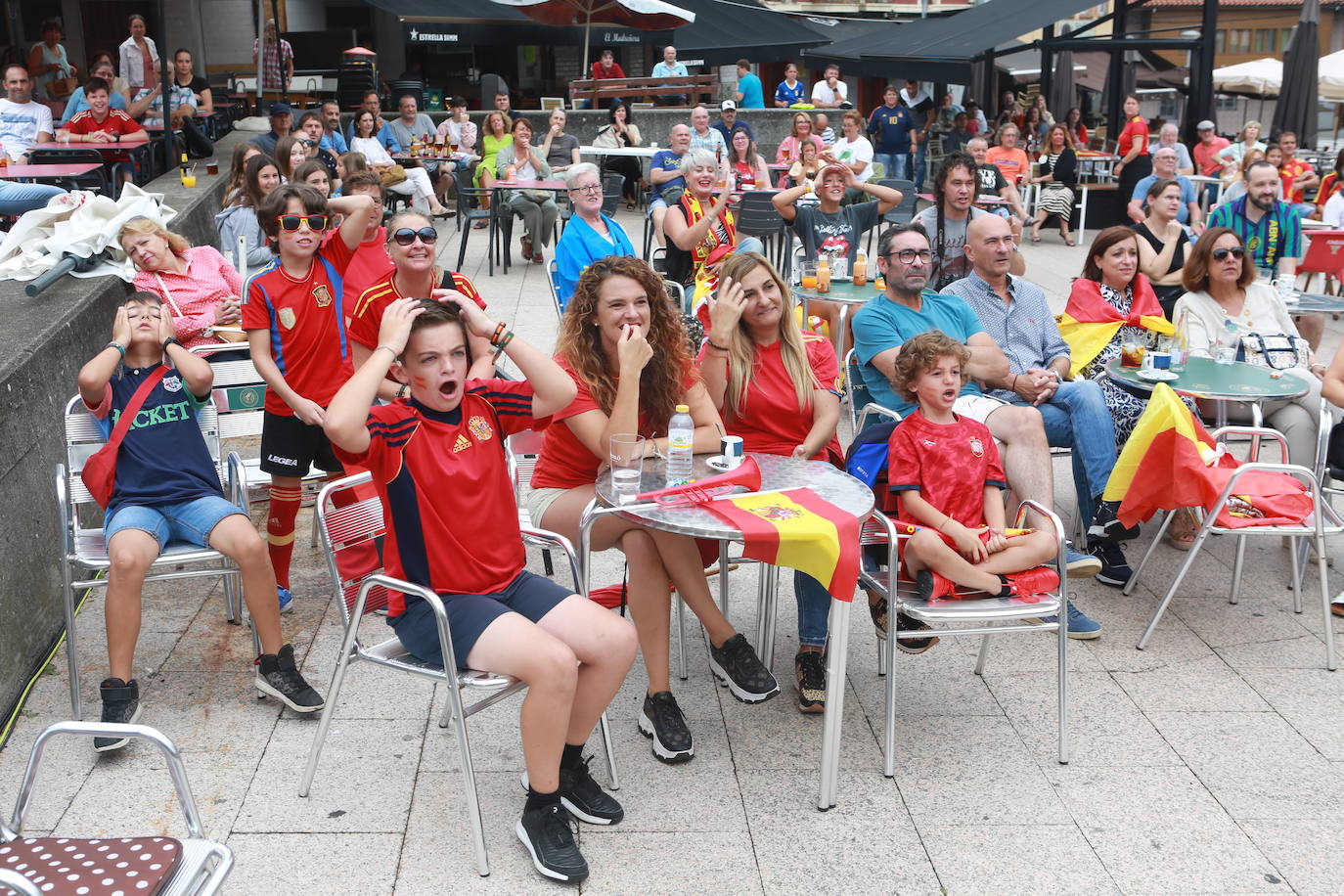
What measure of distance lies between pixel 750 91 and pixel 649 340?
15.2m

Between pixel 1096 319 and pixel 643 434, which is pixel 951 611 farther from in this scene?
pixel 1096 319

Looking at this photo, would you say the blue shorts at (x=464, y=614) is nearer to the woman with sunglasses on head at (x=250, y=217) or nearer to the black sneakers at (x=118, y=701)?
the black sneakers at (x=118, y=701)

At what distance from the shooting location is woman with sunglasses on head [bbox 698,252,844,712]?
3.92 m

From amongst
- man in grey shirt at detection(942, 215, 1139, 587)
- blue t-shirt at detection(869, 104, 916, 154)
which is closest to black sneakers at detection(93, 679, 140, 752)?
man in grey shirt at detection(942, 215, 1139, 587)

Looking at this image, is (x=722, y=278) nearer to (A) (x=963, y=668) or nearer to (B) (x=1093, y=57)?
(A) (x=963, y=668)

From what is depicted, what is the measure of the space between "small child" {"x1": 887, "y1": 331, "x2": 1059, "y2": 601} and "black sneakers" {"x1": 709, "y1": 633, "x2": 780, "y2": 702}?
0.56m

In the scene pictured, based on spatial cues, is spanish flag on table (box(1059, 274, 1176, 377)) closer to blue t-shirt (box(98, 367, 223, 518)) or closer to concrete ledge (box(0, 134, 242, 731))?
blue t-shirt (box(98, 367, 223, 518))

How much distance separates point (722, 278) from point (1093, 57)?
29866 millimetres

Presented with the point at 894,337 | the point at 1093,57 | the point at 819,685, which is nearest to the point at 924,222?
the point at 894,337

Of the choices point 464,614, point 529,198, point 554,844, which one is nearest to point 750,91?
point 529,198

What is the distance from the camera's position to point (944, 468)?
3.80 meters

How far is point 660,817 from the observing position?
327cm

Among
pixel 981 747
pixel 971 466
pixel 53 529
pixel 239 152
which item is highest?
pixel 239 152

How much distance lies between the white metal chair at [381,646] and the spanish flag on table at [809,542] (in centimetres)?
48
